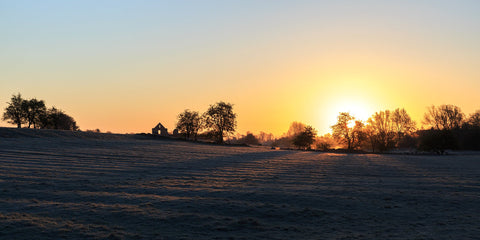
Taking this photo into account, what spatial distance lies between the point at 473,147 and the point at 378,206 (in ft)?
259

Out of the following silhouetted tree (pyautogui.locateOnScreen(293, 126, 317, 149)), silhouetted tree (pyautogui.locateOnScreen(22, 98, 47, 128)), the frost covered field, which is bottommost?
the frost covered field

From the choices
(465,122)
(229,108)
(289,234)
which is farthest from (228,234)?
(465,122)

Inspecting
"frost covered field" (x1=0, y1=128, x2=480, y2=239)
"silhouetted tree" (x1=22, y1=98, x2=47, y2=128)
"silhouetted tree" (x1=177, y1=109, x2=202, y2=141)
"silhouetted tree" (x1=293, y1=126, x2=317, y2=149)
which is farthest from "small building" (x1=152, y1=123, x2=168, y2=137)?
"frost covered field" (x1=0, y1=128, x2=480, y2=239)

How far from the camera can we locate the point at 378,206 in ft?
30.5

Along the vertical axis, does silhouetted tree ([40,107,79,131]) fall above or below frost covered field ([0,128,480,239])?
above

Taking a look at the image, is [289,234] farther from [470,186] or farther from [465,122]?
[465,122]

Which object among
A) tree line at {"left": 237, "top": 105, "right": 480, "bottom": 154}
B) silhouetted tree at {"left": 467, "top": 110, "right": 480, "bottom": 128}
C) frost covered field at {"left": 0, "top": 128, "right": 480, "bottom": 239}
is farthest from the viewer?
silhouetted tree at {"left": 467, "top": 110, "right": 480, "bottom": 128}

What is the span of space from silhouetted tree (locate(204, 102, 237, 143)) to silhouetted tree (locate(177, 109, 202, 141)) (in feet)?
8.96

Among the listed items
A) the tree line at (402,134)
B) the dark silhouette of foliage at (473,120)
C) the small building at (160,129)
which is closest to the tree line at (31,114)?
the small building at (160,129)

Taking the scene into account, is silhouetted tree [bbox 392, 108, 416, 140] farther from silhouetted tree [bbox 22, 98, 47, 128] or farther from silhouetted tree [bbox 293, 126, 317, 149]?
silhouetted tree [bbox 22, 98, 47, 128]

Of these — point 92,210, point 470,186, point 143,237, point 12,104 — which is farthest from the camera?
point 12,104

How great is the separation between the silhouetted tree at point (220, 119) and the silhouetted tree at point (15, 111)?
1605 inches

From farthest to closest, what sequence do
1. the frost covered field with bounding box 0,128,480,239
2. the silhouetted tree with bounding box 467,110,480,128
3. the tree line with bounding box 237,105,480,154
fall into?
the silhouetted tree with bounding box 467,110,480,128, the tree line with bounding box 237,105,480,154, the frost covered field with bounding box 0,128,480,239

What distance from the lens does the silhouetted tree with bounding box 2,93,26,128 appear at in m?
68.4
